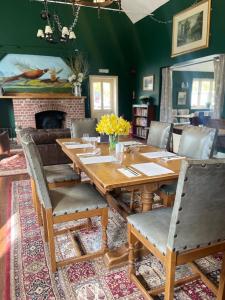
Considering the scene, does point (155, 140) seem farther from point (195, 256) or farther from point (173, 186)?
point (195, 256)

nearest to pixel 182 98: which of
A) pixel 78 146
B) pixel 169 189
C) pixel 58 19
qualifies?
pixel 58 19

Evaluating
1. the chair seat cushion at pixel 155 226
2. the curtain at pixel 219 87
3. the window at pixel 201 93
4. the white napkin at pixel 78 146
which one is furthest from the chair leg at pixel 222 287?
the window at pixel 201 93

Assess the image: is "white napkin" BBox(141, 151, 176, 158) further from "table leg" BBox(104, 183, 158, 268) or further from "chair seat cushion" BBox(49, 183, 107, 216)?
"chair seat cushion" BBox(49, 183, 107, 216)

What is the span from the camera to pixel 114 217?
2.46 metres

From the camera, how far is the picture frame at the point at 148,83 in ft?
22.6

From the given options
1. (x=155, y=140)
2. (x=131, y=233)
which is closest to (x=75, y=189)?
(x=131, y=233)

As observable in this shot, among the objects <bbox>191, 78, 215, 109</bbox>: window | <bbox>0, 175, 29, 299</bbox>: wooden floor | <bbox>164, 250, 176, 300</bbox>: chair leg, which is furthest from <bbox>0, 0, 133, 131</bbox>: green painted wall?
<bbox>164, 250, 176, 300</bbox>: chair leg

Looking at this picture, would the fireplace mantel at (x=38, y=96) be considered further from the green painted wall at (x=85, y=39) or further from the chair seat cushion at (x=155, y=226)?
the chair seat cushion at (x=155, y=226)

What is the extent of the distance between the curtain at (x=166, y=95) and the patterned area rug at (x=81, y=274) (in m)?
4.80

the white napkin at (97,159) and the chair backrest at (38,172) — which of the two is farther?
the white napkin at (97,159)

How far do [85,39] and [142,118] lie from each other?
119 inches

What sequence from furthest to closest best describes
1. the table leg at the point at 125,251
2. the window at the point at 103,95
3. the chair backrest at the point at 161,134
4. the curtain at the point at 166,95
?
the window at the point at 103,95 → the curtain at the point at 166,95 → the chair backrest at the point at 161,134 → the table leg at the point at 125,251

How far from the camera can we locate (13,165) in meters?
4.43

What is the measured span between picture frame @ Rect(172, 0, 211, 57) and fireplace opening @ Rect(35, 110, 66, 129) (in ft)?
12.5
